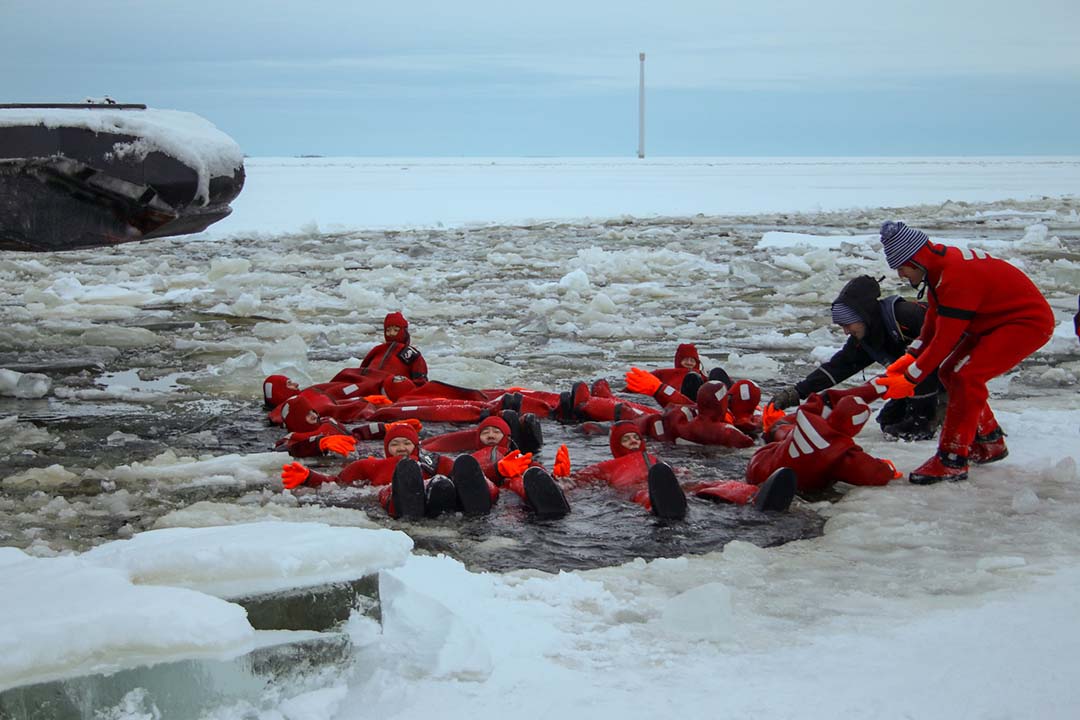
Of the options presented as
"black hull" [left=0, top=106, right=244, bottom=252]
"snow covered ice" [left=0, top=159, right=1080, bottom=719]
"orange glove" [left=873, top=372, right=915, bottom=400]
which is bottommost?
"snow covered ice" [left=0, top=159, right=1080, bottom=719]

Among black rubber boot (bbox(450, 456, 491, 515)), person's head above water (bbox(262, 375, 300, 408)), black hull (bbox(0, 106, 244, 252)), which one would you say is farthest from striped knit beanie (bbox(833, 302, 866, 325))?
black hull (bbox(0, 106, 244, 252))

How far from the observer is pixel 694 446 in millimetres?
6207

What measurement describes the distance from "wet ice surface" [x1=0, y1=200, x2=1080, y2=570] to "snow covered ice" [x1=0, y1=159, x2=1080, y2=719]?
4 centimetres

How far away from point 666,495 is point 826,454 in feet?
2.97

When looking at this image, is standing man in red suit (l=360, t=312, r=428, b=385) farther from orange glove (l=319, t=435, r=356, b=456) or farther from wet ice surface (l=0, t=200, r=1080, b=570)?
orange glove (l=319, t=435, r=356, b=456)

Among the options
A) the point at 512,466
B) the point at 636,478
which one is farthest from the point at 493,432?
the point at 636,478

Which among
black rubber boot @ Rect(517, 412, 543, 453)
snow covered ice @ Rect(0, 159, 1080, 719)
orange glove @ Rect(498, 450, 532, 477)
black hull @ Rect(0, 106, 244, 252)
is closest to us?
snow covered ice @ Rect(0, 159, 1080, 719)

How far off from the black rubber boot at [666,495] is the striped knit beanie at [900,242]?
58.5 inches

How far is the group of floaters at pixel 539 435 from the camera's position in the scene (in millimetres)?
4809

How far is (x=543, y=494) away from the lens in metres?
4.82

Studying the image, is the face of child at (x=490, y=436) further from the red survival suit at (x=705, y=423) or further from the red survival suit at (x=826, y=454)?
the red survival suit at (x=826, y=454)

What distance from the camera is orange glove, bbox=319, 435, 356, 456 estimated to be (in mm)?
5934

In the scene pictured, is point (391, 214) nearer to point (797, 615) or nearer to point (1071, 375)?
point (1071, 375)

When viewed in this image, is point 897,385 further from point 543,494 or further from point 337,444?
point 337,444
